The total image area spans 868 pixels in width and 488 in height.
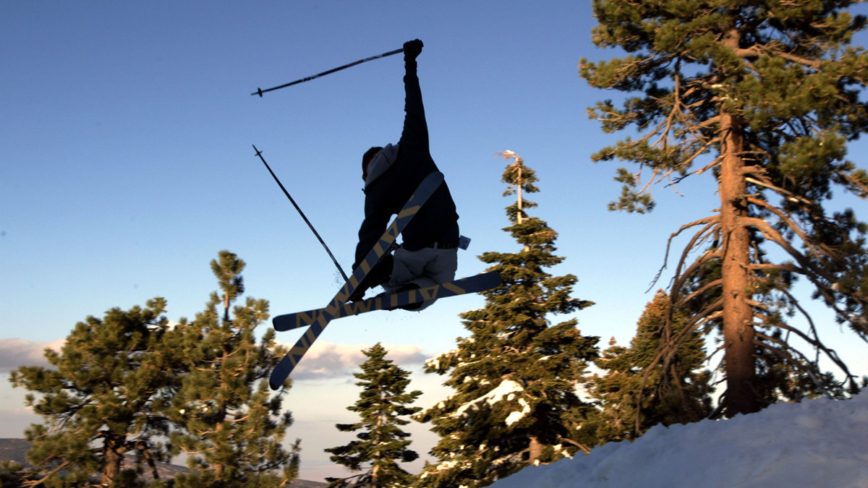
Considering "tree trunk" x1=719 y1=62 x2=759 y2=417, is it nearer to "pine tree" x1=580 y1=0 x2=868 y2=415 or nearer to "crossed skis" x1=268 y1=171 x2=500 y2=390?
"pine tree" x1=580 y1=0 x2=868 y2=415

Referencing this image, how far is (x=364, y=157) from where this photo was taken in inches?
186

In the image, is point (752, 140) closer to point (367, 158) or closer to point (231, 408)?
point (367, 158)

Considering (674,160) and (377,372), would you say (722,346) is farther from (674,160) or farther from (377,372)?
(377,372)

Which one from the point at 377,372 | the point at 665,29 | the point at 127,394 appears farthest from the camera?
the point at 377,372

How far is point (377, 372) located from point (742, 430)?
19540 mm

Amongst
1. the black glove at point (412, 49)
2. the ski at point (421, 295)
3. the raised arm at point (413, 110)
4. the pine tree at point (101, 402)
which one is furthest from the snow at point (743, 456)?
the pine tree at point (101, 402)

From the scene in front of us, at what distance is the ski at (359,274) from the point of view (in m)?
4.43

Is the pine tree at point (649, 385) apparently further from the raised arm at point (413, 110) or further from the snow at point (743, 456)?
the raised arm at point (413, 110)

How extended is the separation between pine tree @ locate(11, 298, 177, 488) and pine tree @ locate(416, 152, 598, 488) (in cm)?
781

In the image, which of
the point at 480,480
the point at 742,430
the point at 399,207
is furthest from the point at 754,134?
the point at 480,480

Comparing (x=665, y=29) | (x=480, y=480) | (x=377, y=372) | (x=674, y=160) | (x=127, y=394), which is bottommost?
(x=480, y=480)

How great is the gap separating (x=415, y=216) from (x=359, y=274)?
60cm

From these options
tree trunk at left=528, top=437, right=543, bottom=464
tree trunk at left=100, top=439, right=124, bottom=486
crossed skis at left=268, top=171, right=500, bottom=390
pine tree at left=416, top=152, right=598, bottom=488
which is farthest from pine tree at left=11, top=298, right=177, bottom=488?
crossed skis at left=268, top=171, right=500, bottom=390

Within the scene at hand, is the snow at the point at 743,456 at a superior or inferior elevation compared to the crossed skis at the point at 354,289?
inferior
